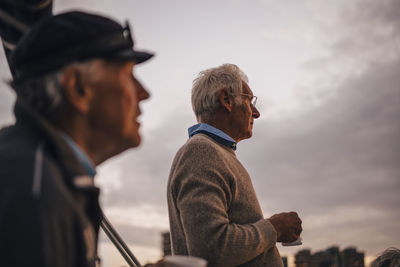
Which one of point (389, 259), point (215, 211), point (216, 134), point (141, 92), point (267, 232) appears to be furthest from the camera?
point (389, 259)

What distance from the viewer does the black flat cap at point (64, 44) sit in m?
1.40

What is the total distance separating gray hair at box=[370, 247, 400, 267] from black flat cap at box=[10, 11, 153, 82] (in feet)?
11.3

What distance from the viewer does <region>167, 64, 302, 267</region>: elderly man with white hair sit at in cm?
242

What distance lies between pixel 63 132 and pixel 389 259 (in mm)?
3557

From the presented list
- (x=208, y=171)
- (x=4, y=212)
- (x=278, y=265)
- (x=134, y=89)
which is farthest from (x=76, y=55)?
(x=278, y=265)

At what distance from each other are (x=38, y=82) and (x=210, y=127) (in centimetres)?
174

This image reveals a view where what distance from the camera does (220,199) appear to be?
2.52m

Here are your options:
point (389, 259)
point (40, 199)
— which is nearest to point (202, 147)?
point (40, 199)

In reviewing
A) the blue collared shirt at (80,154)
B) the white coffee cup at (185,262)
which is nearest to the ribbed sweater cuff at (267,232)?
the white coffee cup at (185,262)

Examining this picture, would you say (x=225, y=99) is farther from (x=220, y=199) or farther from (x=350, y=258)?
(x=350, y=258)

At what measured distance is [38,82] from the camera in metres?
1.41

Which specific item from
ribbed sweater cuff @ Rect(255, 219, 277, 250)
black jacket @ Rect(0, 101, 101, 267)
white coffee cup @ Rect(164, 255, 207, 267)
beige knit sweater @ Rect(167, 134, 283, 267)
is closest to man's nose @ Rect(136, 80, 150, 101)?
black jacket @ Rect(0, 101, 101, 267)

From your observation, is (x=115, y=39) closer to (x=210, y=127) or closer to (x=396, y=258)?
(x=210, y=127)

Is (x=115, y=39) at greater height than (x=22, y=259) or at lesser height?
greater
